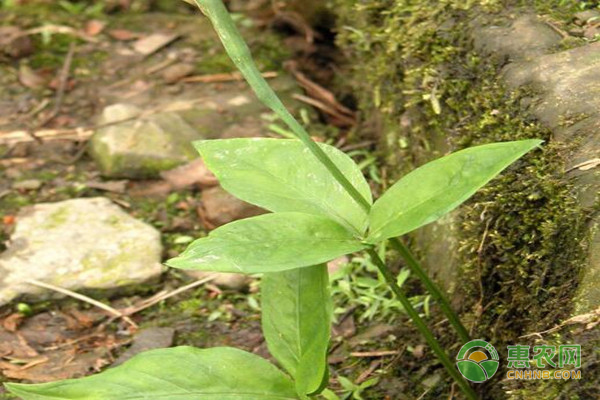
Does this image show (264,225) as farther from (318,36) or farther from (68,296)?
(318,36)

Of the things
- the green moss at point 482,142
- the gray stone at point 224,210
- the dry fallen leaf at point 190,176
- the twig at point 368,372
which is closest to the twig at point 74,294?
the gray stone at point 224,210

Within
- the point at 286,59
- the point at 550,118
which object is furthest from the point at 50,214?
the point at 550,118

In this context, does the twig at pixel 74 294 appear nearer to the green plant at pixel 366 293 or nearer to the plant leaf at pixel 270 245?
the green plant at pixel 366 293

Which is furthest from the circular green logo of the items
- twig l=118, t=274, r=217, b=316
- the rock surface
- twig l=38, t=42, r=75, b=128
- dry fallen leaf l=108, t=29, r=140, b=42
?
dry fallen leaf l=108, t=29, r=140, b=42

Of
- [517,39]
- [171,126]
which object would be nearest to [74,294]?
[171,126]

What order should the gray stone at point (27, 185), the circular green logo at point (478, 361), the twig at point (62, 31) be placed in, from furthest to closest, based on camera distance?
the twig at point (62, 31), the gray stone at point (27, 185), the circular green logo at point (478, 361)
